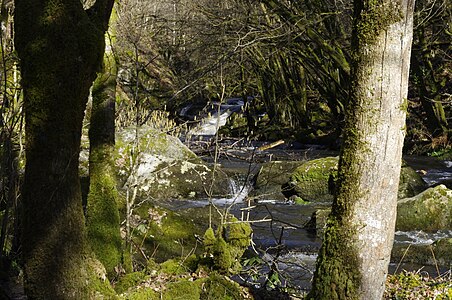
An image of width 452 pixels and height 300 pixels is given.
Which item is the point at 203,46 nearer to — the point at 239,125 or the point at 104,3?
the point at 239,125

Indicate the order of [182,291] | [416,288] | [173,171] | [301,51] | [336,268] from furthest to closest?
[301,51] < [173,171] < [416,288] < [182,291] < [336,268]

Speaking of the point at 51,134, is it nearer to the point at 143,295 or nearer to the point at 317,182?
the point at 143,295

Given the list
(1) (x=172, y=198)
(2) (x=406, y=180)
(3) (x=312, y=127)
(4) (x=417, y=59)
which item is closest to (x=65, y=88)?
(1) (x=172, y=198)

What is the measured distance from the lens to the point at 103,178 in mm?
5930

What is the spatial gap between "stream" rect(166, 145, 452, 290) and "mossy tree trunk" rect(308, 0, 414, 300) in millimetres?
1734

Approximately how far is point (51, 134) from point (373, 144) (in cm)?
217

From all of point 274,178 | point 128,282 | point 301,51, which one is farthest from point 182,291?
point 301,51

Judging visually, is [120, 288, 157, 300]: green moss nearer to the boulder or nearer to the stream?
the stream

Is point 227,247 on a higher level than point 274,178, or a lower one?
higher

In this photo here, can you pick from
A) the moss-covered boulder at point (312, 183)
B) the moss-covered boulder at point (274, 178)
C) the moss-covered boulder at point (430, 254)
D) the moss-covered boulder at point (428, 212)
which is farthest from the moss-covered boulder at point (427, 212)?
the moss-covered boulder at point (274, 178)

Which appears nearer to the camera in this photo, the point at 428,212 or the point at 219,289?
the point at 219,289

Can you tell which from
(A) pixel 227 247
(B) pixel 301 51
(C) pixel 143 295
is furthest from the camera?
(B) pixel 301 51

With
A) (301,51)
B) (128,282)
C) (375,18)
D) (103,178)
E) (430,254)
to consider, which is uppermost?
(301,51)

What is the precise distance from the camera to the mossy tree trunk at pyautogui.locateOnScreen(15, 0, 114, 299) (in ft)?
11.7
